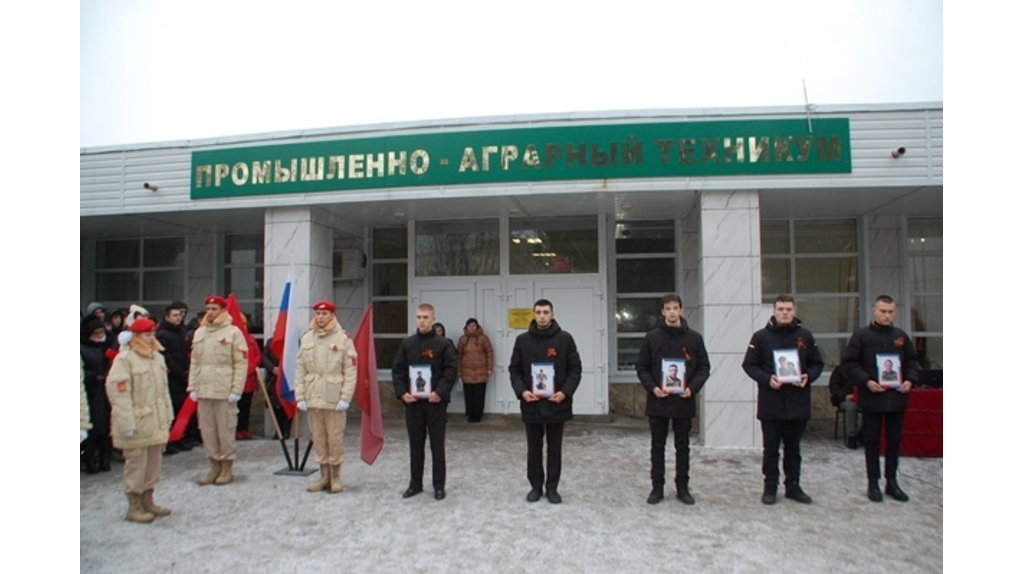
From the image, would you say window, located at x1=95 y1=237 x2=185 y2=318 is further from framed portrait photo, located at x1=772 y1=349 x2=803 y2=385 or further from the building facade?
framed portrait photo, located at x1=772 y1=349 x2=803 y2=385

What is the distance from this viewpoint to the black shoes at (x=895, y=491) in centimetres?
543

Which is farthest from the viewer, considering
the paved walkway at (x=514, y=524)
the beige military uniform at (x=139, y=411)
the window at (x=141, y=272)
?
the window at (x=141, y=272)

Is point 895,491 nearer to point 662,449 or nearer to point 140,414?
point 662,449

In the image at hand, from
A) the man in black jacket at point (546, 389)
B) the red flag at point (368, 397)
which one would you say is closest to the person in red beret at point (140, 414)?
the red flag at point (368, 397)

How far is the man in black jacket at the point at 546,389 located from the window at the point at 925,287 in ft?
23.4

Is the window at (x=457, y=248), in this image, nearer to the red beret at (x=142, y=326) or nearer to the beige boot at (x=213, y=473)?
the beige boot at (x=213, y=473)

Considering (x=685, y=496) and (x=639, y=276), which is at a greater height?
(x=639, y=276)

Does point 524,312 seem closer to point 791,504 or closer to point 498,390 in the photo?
point 498,390

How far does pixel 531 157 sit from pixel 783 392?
14.1 feet

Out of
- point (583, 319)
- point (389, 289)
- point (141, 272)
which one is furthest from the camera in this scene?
point (141, 272)

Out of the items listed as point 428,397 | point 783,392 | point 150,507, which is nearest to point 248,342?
point 150,507

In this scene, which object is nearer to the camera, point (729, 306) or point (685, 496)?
point (685, 496)

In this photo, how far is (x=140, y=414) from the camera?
493 centimetres

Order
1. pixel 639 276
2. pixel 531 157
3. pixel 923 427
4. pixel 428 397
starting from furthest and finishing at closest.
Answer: pixel 639 276, pixel 531 157, pixel 923 427, pixel 428 397
